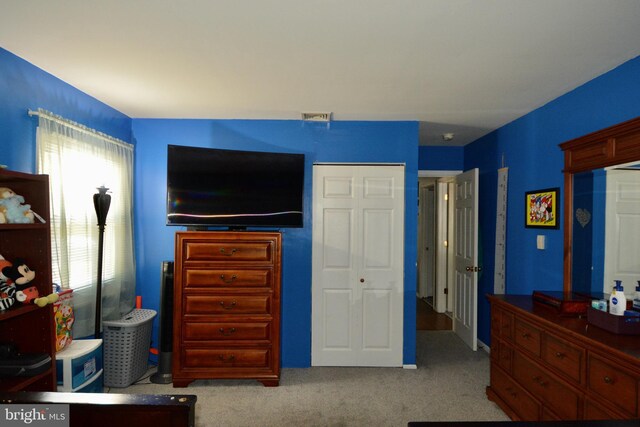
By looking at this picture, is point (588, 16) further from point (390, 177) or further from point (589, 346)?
point (390, 177)

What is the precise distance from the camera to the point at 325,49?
89.4 inches

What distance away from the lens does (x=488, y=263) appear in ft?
Answer: 14.9

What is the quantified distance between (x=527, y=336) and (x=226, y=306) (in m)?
2.33

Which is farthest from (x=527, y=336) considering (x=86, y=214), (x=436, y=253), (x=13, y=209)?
(x=436, y=253)

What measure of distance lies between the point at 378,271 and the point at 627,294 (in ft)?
6.55

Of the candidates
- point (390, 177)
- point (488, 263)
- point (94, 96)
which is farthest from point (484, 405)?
point (94, 96)

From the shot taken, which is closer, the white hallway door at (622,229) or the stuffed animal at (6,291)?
the stuffed animal at (6,291)

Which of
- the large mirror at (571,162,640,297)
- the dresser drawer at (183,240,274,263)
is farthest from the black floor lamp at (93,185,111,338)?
the large mirror at (571,162,640,297)

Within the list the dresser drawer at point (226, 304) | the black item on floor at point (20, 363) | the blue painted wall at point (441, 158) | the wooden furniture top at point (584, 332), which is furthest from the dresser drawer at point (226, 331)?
the blue painted wall at point (441, 158)

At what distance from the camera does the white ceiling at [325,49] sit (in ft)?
6.05

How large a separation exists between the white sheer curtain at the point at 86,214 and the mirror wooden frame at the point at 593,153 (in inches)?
143

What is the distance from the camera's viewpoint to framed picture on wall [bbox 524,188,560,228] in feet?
10.3

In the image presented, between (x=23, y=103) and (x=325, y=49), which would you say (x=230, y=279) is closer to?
(x=23, y=103)

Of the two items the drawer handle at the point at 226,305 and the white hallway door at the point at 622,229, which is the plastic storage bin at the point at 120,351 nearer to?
the drawer handle at the point at 226,305
